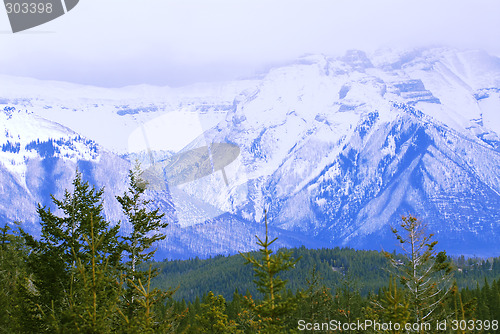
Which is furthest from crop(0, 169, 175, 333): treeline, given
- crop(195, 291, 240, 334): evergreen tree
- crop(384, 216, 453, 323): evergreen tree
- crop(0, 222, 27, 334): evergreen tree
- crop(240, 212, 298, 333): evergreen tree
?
crop(195, 291, 240, 334): evergreen tree

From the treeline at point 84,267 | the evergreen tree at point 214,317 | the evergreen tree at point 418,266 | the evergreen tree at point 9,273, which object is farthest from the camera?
the evergreen tree at point 214,317

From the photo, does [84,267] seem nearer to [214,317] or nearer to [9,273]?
[9,273]

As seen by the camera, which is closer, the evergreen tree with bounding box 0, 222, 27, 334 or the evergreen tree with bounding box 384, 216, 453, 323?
the evergreen tree with bounding box 384, 216, 453, 323

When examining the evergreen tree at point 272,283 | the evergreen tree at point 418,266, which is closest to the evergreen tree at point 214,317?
the evergreen tree at point 418,266

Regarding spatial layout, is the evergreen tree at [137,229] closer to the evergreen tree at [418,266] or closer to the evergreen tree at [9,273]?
the evergreen tree at [9,273]

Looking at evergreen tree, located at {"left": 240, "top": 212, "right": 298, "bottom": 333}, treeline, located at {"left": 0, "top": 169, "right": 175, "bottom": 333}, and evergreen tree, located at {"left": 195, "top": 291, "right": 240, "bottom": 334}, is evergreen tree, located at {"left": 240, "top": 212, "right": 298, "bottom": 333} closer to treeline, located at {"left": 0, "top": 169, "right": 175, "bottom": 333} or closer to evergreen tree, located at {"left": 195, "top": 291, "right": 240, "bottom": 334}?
treeline, located at {"left": 0, "top": 169, "right": 175, "bottom": 333}

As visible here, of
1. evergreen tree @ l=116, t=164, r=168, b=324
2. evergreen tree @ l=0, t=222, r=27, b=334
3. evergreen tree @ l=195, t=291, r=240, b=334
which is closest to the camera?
evergreen tree @ l=116, t=164, r=168, b=324

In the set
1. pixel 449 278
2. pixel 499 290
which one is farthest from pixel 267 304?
pixel 499 290

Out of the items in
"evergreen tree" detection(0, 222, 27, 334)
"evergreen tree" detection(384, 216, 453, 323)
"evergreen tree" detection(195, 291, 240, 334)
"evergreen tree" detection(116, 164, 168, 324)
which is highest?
"evergreen tree" detection(116, 164, 168, 324)

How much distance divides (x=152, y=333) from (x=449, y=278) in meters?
16.2

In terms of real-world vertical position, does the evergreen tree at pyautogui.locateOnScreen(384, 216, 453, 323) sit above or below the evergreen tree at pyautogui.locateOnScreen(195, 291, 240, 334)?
above

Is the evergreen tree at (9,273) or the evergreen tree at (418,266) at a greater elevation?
the evergreen tree at (418,266)

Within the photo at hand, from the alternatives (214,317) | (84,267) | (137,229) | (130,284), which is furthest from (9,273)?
(84,267)

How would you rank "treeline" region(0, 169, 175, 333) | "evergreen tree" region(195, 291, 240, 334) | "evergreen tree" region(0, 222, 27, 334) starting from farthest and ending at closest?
1. "evergreen tree" region(195, 291, 240, 334)
2. "evergreen tree" region(0, 222, 27, 334)
3. "treeline" region(0, 169, 175, 333)
